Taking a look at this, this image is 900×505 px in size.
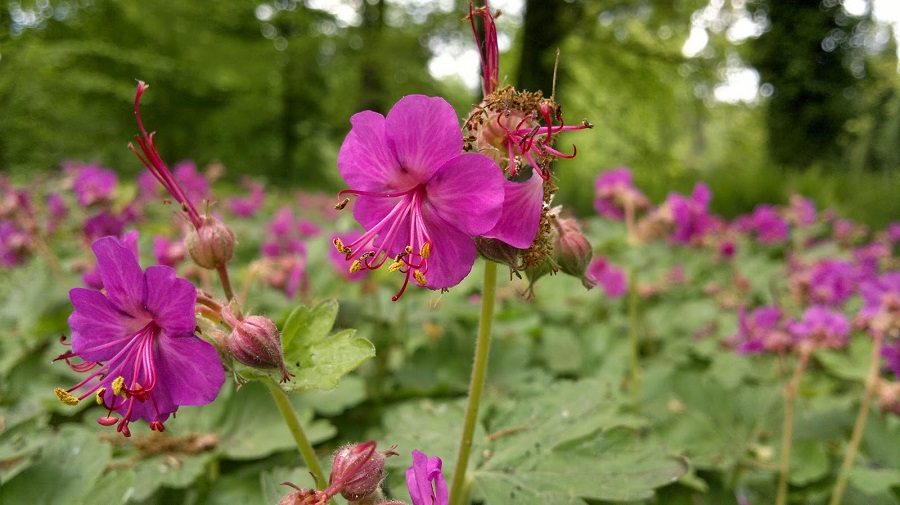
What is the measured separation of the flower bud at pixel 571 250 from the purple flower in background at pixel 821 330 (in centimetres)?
116

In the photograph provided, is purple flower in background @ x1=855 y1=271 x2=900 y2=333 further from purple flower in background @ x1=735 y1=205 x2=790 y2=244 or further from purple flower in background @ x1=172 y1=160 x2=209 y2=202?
purple flower in background @ x1=172 y1=160 x2=209 y2=202

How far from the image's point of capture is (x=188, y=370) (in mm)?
794

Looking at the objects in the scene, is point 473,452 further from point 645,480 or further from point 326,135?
point 326,135

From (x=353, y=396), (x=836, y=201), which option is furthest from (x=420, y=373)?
(x=836, y=201)

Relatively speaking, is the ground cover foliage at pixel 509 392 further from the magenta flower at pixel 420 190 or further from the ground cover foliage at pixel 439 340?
the magenta flower at pixel 420 190

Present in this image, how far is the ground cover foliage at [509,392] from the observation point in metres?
1.11

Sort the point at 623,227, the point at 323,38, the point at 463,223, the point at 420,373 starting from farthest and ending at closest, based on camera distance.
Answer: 1. the point at 323,38
2. the point at 623,227
3. the point at 420,373
4. the point at 463,223

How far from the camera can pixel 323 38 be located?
12773mm

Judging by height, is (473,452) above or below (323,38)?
below

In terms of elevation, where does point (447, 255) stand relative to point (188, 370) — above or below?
above

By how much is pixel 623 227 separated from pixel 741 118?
28761mm

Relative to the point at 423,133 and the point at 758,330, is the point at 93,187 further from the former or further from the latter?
the point at 758,330

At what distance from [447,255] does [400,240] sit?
10cm

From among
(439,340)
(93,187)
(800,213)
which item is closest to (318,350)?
(439,340)
